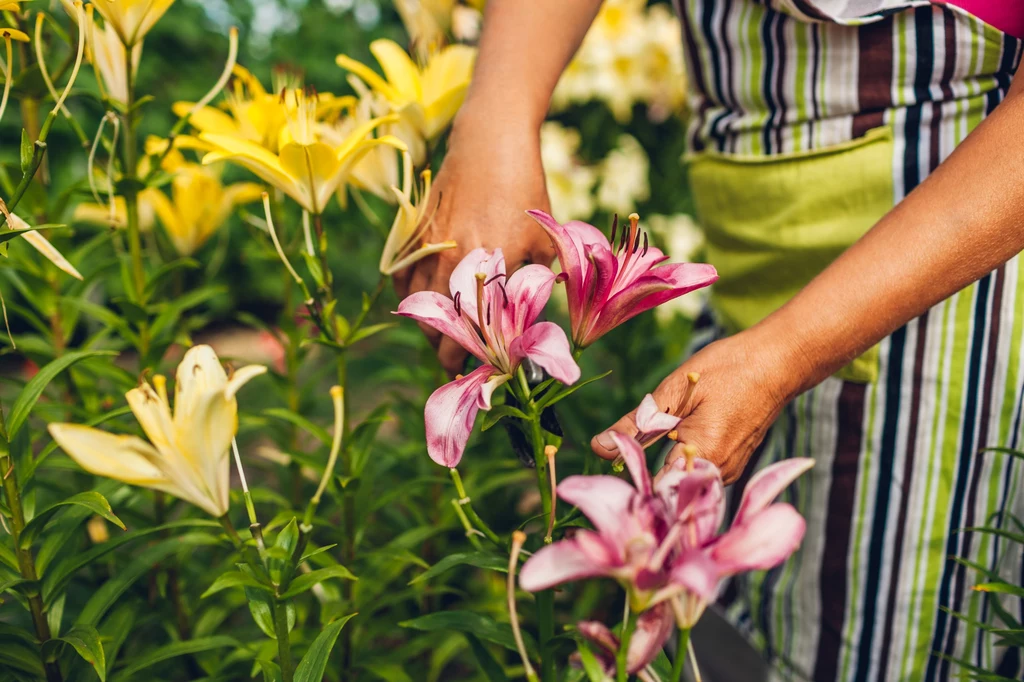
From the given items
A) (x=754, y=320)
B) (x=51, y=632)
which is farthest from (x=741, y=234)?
(x=51, y=632)

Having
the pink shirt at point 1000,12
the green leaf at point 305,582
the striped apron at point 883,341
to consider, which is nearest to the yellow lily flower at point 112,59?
the green leaf at point 305,582

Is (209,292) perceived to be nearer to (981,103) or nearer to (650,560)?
(650,560)

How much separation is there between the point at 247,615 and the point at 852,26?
115cm

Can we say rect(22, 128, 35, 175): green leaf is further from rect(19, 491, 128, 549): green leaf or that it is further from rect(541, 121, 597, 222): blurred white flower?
rect(541, 121, 597, 222): blurred white flower

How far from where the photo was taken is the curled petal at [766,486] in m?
0.44

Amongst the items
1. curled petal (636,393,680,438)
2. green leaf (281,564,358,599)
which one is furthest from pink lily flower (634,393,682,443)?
green leaf (281,564,358,599)

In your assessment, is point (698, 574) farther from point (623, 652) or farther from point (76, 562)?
point (76, 562)

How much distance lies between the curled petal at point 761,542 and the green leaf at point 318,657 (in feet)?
0.90

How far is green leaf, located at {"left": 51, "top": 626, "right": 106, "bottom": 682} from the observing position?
580 mm

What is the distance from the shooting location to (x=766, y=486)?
0.44m

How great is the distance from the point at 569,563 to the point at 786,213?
2.06 feet

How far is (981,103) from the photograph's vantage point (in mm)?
789

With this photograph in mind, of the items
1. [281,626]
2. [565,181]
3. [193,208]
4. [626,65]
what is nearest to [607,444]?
[281,626]

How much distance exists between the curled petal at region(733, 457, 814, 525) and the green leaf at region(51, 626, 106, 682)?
1.49 ft
